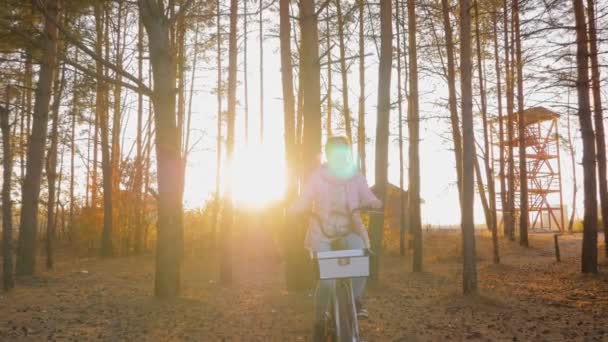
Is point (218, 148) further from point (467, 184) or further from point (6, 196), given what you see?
point (467, 184)

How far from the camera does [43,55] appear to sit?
38.3 ft

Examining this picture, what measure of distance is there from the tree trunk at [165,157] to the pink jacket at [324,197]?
4644mm

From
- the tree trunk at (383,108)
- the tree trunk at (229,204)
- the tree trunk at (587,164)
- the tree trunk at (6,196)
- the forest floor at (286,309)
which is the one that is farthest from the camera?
the tree trunk at (229,204)

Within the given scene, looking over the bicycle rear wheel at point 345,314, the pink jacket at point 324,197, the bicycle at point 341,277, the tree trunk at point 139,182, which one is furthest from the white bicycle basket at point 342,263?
the tree trunk at point 139,182

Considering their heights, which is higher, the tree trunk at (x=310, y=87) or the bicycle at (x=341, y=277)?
the tree trunk at (x=310, y=87)

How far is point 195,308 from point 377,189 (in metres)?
4.68

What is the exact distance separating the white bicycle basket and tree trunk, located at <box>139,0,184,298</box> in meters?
5.33

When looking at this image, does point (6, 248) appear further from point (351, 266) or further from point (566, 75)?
point (566, 75)

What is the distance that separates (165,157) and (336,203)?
16.3ft

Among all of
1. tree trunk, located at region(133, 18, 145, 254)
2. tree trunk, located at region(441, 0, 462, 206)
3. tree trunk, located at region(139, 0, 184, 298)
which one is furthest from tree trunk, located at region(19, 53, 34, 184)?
tree trunk, located at region(441, 0, 462, 206)

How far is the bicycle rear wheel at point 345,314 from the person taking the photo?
4445 millimetres

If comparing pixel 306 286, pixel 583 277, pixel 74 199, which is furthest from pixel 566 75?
pixel 74 199

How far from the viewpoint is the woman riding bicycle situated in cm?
486

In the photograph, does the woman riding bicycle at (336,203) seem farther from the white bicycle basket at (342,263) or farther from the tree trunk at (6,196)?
the tree trunk at (6,196)
